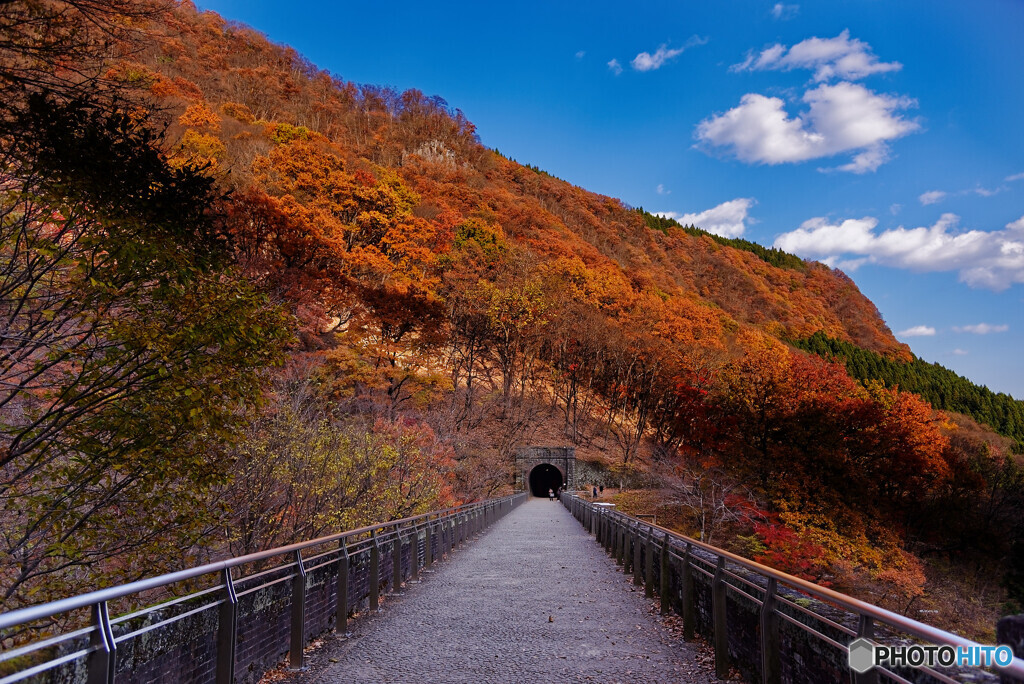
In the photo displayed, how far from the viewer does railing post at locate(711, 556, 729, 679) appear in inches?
201

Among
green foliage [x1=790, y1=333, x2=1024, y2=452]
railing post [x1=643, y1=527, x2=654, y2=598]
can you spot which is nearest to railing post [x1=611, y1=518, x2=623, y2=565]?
railing post [x1=643, y1=527, x2=654, y2=598]

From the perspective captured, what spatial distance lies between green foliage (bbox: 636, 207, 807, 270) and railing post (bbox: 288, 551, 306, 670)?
111851 mm

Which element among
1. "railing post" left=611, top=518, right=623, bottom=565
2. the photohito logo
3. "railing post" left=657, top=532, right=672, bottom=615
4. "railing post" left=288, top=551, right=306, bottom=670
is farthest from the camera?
"railing post" left=611, top=518, right=623, bottom=565

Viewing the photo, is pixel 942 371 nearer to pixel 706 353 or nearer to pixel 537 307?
pixel 706 353

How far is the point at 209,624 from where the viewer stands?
13.4 ft

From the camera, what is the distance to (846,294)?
10869cm

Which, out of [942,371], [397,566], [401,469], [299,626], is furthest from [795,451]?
[942,371]

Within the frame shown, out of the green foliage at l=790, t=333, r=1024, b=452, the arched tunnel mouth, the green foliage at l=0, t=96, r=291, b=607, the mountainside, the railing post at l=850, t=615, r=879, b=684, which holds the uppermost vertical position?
the mountainside

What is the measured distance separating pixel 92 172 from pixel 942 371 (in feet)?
346

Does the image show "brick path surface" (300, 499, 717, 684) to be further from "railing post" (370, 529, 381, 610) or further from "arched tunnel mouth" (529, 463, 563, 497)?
"arched tunnel mouth" (529, 463, 563, 497)

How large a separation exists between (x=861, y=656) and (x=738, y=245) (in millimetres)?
128488

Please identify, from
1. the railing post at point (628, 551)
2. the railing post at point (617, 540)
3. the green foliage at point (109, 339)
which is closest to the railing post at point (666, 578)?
the railing post at point (628, 551)

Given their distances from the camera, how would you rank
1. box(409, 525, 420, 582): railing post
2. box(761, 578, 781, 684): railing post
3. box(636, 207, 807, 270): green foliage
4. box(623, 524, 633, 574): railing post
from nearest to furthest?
box(761, 578, 781, 684): railing post
box(409, 525, 420, 582): railing post
box(623, 524, 633, 574): railing post
box(636, 207, 807, 270): green foliage

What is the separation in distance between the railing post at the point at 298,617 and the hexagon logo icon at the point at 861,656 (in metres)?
4.30
